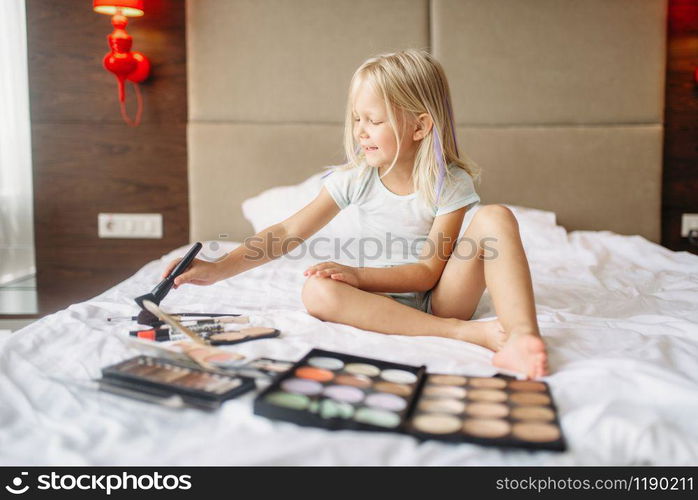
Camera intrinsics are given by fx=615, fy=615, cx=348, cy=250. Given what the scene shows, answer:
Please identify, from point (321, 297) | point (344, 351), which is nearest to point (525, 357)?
point (344, 351)

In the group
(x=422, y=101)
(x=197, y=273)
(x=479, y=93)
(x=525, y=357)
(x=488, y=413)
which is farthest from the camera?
(x=479, y=93)

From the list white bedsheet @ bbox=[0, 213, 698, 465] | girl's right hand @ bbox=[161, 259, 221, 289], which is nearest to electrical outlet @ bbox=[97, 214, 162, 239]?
white bedsheet @ bbox=[0, 213, 698, 465]

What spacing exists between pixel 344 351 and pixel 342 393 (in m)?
0.23

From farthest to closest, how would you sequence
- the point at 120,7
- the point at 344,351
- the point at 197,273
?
the point at 120,7 < the point at 197,273 < the point at 344,351

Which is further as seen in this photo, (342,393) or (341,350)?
(341,350)

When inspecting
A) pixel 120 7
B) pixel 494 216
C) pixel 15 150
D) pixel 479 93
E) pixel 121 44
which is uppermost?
pixel 120 7

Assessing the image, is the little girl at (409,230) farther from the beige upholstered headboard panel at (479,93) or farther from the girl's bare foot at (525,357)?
the beige upholstered headboard panel at (479,93)

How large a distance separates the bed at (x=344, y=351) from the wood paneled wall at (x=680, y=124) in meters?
0.80

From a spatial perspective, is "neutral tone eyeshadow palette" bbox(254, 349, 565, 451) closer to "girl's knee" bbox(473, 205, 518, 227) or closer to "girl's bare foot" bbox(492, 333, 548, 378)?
"girl's bare foot" bbox(492, 333, 548, 378)

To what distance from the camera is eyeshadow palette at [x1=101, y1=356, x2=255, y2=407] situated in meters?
0.75

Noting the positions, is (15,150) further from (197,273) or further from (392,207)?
(392,207)

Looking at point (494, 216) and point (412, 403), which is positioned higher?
point (494, 216)

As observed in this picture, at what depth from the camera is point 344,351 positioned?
100 cm

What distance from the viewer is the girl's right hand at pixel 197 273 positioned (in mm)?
1197
